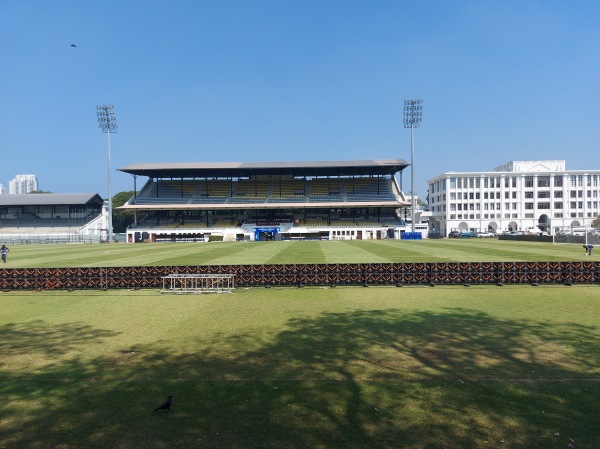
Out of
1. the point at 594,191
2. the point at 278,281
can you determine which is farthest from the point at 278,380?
the point at 594,191

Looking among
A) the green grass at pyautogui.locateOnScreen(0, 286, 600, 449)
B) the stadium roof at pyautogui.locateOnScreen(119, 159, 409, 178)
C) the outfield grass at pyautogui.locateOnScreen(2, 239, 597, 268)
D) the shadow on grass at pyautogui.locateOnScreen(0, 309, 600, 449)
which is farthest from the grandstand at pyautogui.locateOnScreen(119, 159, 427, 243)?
the shadow on grass at pyautogui.locateOnScreen(0, 309, 600, 449)

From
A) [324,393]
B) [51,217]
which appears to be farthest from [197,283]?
[51,217]

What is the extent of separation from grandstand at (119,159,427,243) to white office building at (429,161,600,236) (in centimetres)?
2243

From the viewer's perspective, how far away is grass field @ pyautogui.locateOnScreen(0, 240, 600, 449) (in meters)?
5.86

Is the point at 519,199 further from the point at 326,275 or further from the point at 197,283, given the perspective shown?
the point at 197,283

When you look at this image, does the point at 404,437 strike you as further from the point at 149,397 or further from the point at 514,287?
the point at 514,287

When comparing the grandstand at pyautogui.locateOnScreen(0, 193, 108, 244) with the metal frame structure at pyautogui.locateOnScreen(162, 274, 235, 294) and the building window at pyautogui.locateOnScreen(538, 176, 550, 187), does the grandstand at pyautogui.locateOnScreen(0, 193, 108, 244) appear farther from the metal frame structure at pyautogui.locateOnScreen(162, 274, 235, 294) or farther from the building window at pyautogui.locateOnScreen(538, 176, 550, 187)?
the building window at pyautogui.locateOnScreen(538, 176, 550, 187)

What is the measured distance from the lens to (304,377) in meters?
8.04

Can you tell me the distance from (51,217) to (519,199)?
10863cm

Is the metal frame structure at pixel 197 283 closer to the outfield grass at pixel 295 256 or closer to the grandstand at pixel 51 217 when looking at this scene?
the outfield grass at pixel 295 256

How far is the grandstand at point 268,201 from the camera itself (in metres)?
80.2

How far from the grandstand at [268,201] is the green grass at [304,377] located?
65523mm

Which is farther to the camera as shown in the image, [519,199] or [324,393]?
[519,199]

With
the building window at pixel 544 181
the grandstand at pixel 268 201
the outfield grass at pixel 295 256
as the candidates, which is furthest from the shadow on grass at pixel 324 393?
the building window at pixel 544 181
